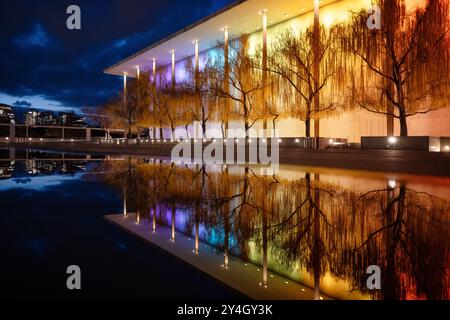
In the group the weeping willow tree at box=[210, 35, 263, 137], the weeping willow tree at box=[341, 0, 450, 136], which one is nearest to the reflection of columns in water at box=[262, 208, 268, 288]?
the weeping willow tree at box=[341, 0, 450, 136]

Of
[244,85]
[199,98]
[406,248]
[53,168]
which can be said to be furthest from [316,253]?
[199,98]

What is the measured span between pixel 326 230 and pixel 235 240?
1025 mm

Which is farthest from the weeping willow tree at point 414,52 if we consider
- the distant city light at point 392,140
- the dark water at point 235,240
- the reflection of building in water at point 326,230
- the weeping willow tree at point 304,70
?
the dark water at point 235,240

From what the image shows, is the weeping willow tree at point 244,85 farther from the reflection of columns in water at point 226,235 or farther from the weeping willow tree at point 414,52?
the reflection of columns in water at point 226,235

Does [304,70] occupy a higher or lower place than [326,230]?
higher

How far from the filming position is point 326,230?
13.3ft

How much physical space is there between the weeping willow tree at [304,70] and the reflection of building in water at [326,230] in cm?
1177

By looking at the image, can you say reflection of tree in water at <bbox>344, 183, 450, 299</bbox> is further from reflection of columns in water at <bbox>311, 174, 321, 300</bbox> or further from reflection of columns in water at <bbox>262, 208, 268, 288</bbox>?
reflection of columns in water at <bbox>262, 208, 268, 288</bbox>

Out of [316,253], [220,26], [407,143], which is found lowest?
[316,253]

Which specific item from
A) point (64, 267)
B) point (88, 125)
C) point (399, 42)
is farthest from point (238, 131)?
point (88, 125)

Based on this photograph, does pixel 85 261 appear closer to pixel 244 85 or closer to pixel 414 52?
pixel 414 52

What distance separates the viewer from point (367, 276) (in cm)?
270

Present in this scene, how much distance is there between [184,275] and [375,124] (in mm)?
19031
